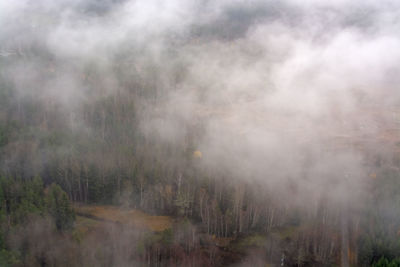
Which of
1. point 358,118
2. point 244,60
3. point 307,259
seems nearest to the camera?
point 307,259

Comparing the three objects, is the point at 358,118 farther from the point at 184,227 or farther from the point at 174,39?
the point at 174,39

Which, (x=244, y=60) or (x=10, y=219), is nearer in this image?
(x=10, y=219)

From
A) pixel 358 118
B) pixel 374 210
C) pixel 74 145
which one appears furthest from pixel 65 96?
pixel 358 118

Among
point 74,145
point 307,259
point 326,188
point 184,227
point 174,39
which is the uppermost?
point 174,39

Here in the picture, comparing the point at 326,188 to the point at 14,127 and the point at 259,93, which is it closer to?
the point at 14,127

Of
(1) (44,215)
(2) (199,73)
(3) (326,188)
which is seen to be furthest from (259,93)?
(1) (44,215)

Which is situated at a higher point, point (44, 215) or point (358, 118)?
point (358, 118)

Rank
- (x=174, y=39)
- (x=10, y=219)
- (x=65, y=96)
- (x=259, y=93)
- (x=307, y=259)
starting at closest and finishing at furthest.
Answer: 1. (x=10, y=219)
2. (x=307, y=259)
3. (x=65, y=96)
4. (x=259, y=93)
5. (x=174, y=39)
